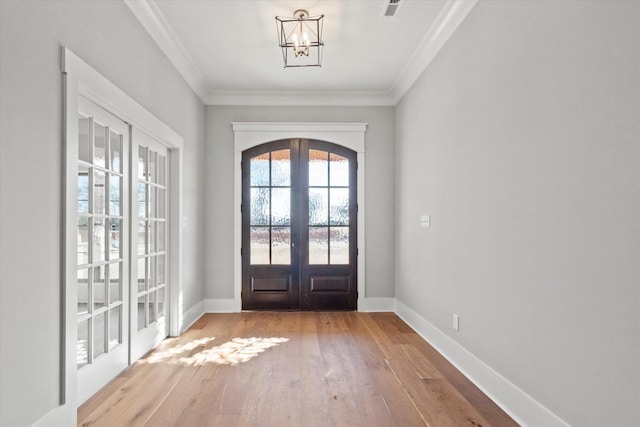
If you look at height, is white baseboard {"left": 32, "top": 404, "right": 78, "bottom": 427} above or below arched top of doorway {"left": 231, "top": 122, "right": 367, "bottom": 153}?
below

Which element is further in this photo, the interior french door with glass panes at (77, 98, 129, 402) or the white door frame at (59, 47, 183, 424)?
the interior french door with glass panes at (77, 98, 129, 402)

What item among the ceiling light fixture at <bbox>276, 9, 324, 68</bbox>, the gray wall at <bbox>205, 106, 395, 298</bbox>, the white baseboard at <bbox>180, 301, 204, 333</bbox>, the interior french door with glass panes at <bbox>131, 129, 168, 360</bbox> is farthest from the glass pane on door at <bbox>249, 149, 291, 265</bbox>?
the ceiling light fixture at <bbox>276, 9, 324, 68</bbox>

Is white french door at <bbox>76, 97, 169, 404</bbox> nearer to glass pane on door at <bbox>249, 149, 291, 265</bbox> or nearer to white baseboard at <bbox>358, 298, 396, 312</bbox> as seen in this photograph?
glass pane on door at <bbox>249, 149, 291, 265</bbox>

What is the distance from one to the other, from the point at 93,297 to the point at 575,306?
2.72 metres

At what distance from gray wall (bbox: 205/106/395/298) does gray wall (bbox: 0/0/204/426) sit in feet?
9.09

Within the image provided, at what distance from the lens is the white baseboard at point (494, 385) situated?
2.12m

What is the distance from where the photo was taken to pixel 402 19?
135 inches

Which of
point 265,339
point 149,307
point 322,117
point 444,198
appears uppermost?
point 322,117

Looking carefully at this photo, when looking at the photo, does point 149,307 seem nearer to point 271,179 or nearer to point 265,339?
point 265,339

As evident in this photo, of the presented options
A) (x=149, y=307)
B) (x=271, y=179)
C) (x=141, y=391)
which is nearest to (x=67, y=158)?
(x=141, y=391)

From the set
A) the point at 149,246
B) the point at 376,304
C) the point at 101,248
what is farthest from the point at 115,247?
the point at 376,304

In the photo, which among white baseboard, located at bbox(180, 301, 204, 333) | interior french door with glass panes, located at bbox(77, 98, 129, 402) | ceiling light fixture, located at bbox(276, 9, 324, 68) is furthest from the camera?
white baseboard, located at bbox(180, 301, 204, 333)

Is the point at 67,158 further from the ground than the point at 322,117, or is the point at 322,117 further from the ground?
the point at 322,117

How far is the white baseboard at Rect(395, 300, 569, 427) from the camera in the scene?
2123 mm
